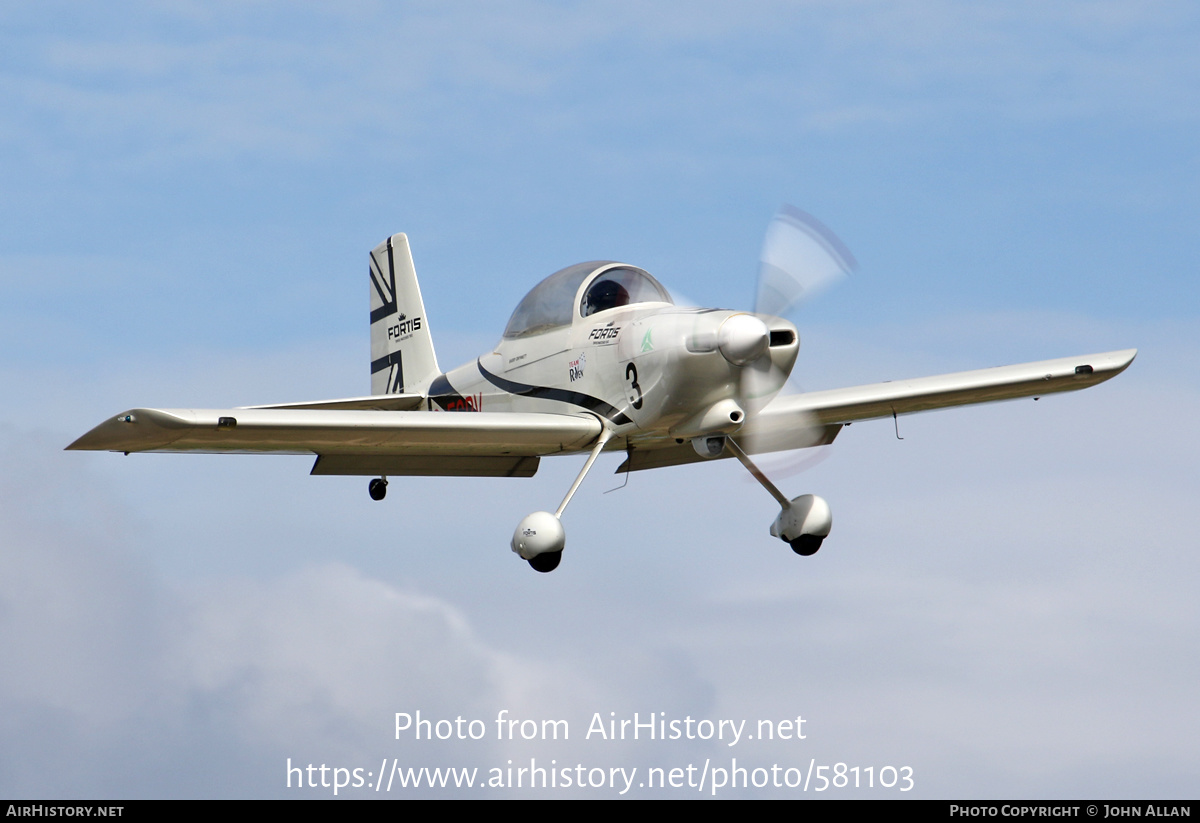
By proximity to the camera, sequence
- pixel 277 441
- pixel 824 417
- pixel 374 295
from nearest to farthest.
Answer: pixel 277 441 → pixel 824 417 → pixel 374 295

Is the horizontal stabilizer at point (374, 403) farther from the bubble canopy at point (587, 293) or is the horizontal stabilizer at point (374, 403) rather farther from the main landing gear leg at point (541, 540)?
the main landing gear leg at point (541, 540)

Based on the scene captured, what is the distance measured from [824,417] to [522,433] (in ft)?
11.3

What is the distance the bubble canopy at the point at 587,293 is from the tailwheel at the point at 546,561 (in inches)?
106

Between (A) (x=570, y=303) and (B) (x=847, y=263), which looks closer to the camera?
(B) (x=847, y=263)

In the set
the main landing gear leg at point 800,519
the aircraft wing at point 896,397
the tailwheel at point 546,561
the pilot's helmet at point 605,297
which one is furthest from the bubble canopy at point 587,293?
the tailwheel at point 546,561

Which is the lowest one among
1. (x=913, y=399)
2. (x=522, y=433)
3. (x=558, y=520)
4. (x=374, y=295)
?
(x=558, y=520)

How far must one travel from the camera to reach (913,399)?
14.8m

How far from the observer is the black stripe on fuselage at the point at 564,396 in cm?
1366

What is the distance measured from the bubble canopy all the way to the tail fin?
181 inches

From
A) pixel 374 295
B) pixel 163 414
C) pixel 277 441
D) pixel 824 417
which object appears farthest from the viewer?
pixel 374 295

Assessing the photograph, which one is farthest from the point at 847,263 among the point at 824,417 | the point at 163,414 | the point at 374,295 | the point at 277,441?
the point at 374,295

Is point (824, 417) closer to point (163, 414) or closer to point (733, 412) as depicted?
point (733, 412)

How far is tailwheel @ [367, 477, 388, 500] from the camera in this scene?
1712 cm

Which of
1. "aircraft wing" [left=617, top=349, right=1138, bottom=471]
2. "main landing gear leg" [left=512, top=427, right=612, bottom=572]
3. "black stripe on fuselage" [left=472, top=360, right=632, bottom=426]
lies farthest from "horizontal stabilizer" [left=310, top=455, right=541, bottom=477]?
"main landing gear leg" [left=512, top=427, right=612, bottom=572]
